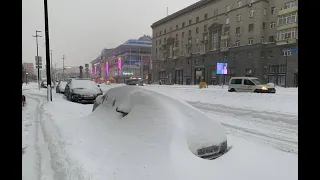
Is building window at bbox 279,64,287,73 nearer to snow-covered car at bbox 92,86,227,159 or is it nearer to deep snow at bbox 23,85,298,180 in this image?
deep snow at bbox 23,85,298,180

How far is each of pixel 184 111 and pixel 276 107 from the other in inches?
426

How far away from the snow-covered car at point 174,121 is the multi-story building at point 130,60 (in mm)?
83774

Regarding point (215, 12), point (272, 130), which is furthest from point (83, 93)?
point (215, 12)

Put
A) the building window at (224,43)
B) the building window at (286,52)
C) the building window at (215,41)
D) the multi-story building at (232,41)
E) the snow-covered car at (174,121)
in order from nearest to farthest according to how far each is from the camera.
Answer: the snow-covered car at (174,121), the building window at (286,52), the multi-story building at (232,41), the building window at (224,43), the building window at (215,41)

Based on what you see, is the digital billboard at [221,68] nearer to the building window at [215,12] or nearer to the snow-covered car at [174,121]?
the building window at [215,12]

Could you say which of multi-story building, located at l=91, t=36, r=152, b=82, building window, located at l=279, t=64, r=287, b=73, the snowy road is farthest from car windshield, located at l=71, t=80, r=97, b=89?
multi-story building, located at l=91, t=36, r=152, b=82

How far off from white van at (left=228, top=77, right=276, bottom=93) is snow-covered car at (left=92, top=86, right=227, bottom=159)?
61.8 feet

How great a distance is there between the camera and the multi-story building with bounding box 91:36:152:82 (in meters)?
89.6

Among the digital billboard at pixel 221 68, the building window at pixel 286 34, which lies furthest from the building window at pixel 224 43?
the building window at pixel 286 34

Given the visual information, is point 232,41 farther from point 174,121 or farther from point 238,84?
point 174,121

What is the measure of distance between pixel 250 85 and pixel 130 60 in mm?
68680

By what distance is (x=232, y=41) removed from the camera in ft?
180

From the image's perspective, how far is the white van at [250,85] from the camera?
21875mm
